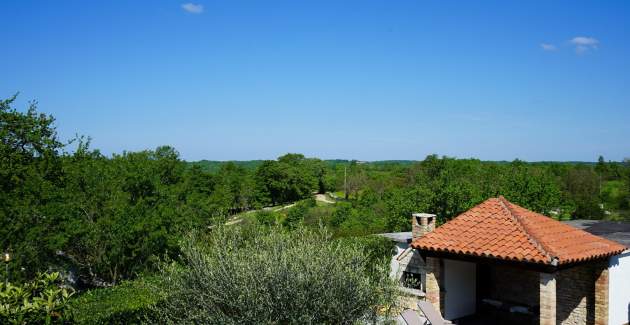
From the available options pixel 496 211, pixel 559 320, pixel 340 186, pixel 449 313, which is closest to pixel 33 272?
pixel 449 313

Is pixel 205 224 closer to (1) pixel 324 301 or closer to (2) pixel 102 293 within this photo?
(2) pixel 102 293

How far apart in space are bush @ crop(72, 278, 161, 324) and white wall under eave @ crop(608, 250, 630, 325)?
12.2m

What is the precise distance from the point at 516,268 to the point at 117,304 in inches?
426

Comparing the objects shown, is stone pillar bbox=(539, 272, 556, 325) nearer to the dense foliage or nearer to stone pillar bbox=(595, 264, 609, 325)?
stone pillar bbox=(595, 264, 609, 325)

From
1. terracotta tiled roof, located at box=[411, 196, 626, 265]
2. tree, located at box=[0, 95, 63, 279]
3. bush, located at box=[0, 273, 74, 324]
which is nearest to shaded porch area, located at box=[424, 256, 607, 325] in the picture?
terracotta tiled roof, located at box=[411, 196, 626, 265]

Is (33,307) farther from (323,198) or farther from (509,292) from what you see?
(323,198)

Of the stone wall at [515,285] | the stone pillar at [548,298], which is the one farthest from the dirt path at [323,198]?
the stone pillar at [548,298]

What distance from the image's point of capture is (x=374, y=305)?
30.8ft

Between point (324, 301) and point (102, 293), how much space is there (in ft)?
23.6

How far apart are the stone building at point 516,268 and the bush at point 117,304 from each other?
19.8 feet

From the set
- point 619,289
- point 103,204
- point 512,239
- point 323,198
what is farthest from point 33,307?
point 323,198

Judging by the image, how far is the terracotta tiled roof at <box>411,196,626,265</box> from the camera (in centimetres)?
1248

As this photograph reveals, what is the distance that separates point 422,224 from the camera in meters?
15.9

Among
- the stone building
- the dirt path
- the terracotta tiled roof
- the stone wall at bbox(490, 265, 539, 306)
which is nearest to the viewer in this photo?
the terracotta tiled roof
